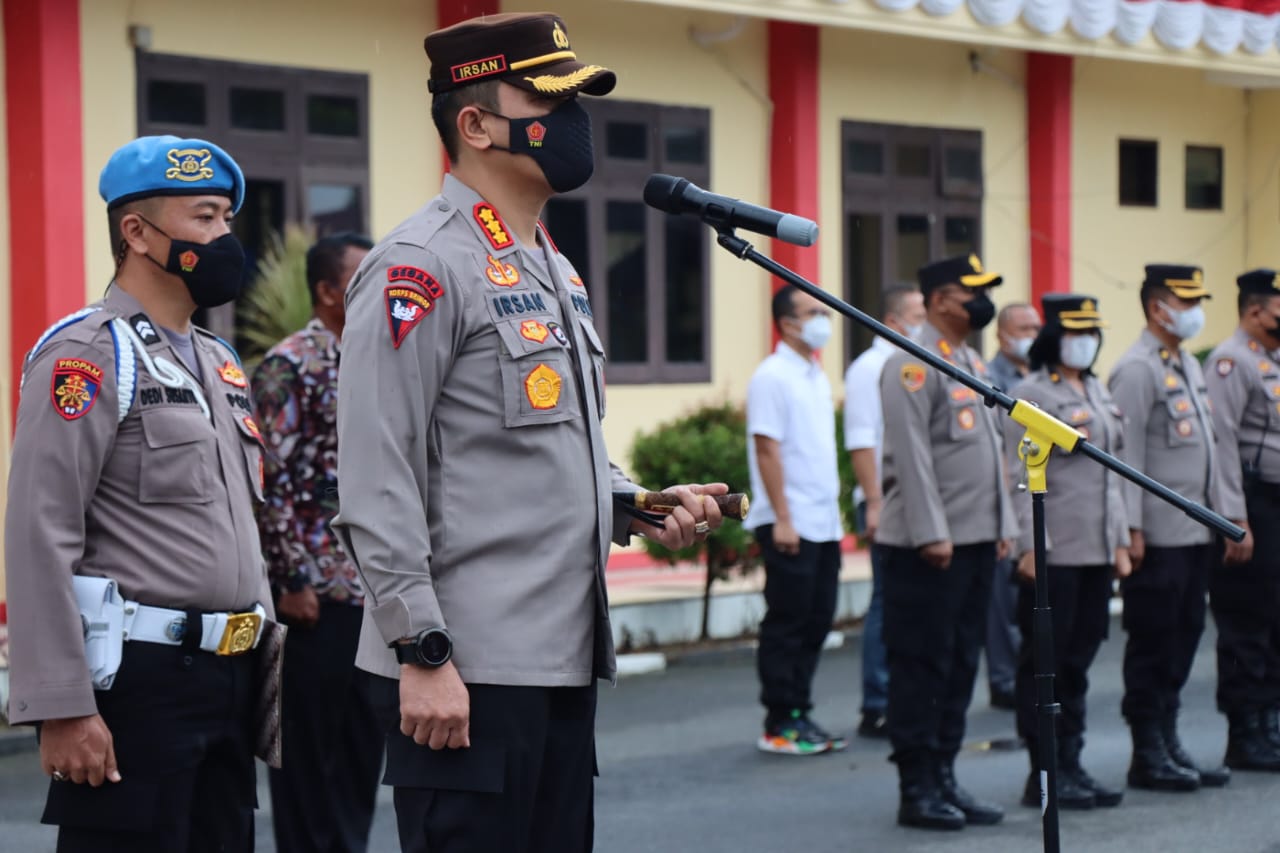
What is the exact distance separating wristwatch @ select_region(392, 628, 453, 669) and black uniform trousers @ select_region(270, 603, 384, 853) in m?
2.32

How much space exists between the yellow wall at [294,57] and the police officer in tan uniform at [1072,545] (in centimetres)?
626

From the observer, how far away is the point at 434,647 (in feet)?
10.4

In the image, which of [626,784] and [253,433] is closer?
[253,433]

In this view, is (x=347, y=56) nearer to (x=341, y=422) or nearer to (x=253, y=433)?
(x=253, y=433)

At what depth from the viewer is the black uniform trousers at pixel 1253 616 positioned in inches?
315

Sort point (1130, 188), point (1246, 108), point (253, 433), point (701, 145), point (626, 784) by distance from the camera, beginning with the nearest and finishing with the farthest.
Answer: point (253, 433) → point (626, 784) → point (701, 145) → point (1130, 188) → point (1246, 108)

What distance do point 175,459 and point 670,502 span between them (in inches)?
46.4

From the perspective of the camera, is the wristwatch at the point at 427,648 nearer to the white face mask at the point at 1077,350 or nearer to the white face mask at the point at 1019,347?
the white face mask at the point at 1077,350

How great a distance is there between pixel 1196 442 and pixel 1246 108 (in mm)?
12926

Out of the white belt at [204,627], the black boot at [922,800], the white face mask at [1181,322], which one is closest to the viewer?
the white belt at [204,627]

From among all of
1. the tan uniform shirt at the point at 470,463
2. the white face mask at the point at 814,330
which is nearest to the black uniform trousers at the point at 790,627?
the white face mask at the point at 814,330

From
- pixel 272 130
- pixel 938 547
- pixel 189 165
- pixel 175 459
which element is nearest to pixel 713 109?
pixel 272 130

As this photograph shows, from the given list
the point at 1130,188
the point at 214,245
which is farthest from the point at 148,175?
the point at 1130,188

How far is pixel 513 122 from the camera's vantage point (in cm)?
347
